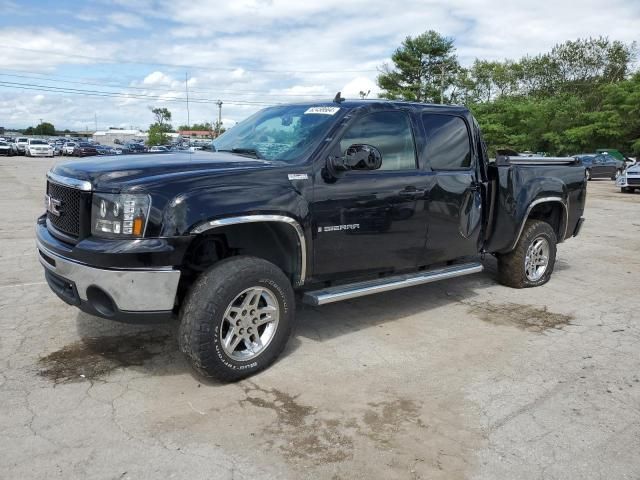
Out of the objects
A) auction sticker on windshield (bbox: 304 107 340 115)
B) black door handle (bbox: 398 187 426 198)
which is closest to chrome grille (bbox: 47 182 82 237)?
auction sticker on windshield (bbox: 304 107 340 115)

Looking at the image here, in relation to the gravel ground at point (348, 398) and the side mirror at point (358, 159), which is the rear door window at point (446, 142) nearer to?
the side mirror at point (358, 159)

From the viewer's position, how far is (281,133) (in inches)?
182

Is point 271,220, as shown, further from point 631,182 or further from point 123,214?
point 631,182

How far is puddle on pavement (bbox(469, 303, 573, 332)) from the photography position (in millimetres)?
Answer: 5164

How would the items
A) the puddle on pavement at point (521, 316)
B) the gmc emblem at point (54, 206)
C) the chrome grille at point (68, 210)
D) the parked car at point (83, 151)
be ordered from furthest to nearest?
the parked car at point (83, 151)
the puddle on pavement at point (521, 316)
the gmc emblem at point (54, 206)
the chrome grille at point (68, 210)

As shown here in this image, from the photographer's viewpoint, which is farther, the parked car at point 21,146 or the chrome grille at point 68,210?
the parked car at point 21,146

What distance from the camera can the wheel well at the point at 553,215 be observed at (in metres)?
6.59

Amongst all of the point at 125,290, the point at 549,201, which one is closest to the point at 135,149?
the point at 549,201

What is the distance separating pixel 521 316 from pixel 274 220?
295 cm

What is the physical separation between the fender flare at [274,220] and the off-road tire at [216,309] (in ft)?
0.92

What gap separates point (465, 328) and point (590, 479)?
2.29 m

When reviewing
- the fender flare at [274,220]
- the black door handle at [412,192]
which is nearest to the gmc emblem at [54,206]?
the fender flare at [274,220]

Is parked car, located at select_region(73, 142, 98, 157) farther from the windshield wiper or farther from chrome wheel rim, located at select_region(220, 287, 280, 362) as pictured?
chrome wheel rim, located at select_region(220, 287, 280, 362)

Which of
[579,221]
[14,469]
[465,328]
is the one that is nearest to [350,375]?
[465,328]
